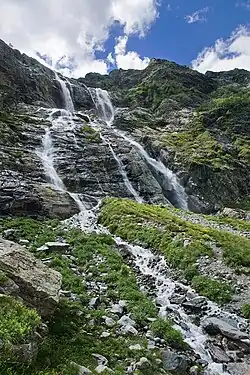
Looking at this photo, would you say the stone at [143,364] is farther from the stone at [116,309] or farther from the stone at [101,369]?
the stone at [116,309]

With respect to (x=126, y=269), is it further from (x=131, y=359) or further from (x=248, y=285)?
(x=131, y=359)

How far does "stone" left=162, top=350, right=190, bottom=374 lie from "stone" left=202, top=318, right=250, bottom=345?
8.36 feet

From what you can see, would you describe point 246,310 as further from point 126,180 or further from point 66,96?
point 66,96

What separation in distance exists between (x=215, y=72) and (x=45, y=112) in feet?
372

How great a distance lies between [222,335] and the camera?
1445 cm

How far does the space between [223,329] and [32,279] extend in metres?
7.73

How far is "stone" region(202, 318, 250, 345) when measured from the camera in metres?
14.1

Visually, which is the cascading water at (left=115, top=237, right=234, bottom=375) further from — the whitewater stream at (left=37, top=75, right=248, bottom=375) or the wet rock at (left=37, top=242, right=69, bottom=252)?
the wet rock at (left=37, top=242, right=69, bottom=252)

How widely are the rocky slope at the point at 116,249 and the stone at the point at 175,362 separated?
4 centimetres

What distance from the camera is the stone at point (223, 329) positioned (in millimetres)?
14102

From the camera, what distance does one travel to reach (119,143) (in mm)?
59562

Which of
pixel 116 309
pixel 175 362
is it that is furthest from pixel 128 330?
pixel 175 362

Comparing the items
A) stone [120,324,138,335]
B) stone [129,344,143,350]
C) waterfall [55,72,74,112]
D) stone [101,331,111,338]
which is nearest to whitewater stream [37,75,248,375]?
stone [120,324,138,335]

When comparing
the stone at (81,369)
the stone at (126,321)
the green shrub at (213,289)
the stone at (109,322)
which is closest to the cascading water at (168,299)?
the green shrub at (213,289)
